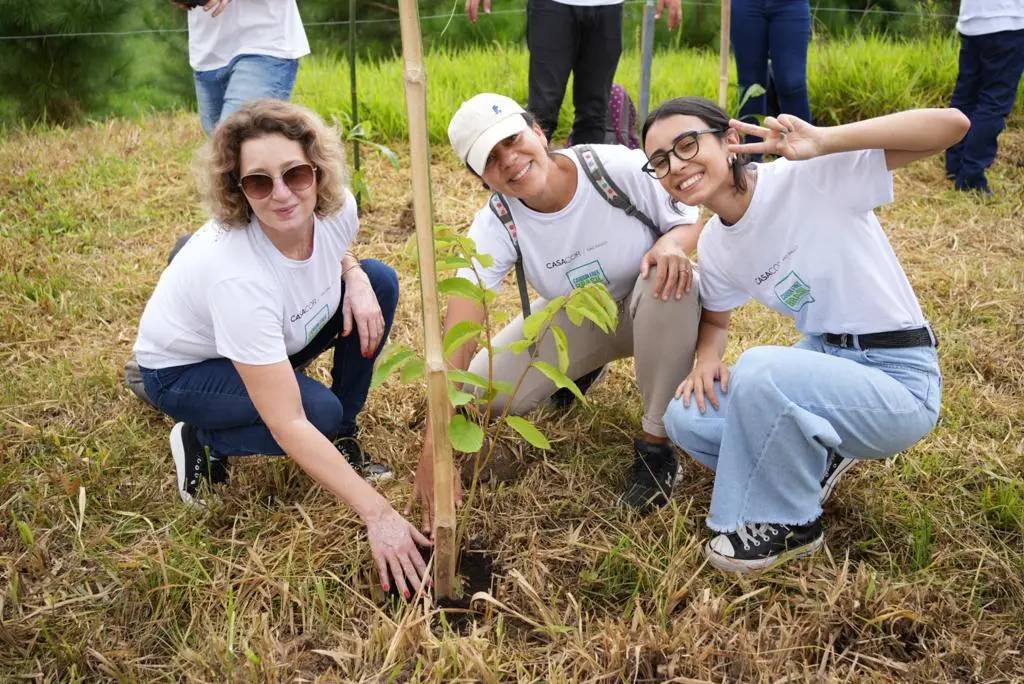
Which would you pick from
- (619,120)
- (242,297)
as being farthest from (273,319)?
(619,120)

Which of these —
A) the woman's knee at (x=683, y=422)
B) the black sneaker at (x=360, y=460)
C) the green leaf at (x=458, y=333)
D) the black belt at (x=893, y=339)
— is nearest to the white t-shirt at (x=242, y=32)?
the black sneaker at (x=360, y=460)

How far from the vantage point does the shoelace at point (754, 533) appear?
189cm

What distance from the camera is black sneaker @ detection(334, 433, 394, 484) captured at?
2.34m

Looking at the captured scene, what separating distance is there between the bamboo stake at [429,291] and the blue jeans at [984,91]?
3.56 meters

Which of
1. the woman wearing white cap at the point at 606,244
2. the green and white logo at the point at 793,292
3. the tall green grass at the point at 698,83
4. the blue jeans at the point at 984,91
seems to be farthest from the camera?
the tall green grass at the point at 698,83

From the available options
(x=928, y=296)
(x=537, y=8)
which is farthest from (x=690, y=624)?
(x=537, y=8)

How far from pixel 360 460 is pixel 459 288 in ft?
3.11

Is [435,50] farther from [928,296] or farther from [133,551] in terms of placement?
[133,551]

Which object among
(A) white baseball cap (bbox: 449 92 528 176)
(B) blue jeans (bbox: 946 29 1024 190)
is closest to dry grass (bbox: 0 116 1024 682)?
(A) white baseball cap (bbox: 449 92 528 176)

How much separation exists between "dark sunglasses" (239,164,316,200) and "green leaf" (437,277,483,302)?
0.49 m

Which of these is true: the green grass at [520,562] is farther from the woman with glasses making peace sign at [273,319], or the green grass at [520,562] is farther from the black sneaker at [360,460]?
the woman with glasses making peace sign at [273,319]

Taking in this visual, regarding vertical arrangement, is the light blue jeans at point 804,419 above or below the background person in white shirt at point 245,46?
below

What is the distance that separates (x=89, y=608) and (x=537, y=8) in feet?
8.68

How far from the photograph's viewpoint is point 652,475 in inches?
86.7
